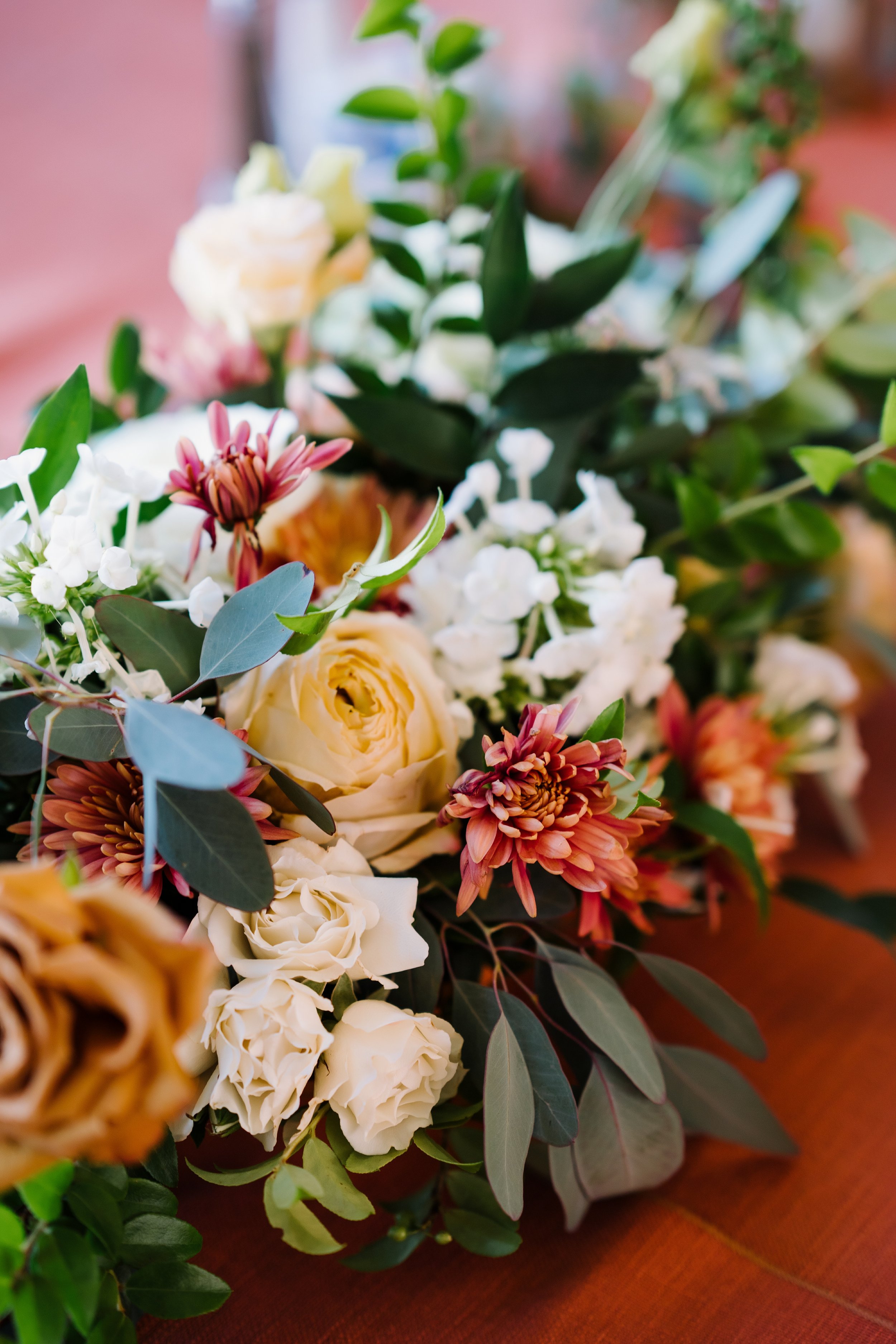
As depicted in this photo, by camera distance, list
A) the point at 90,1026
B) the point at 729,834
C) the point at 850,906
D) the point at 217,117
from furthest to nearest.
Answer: the point at 217,117
the point at 850,906
the point at 729,834
the point at 90,1026

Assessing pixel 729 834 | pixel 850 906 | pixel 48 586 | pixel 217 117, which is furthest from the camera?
pixel 217 117

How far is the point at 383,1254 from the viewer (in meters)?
0.40

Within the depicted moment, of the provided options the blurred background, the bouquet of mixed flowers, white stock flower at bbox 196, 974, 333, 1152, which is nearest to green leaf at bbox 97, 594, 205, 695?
the bouquet of mixed flowers

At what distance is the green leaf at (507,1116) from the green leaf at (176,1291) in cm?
10

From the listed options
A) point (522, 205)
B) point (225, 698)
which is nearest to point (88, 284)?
point (522, 205)

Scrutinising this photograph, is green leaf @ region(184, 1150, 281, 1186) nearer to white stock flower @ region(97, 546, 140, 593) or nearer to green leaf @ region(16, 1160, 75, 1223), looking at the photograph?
green leaf @ region(16, 1160, 75, 1223)

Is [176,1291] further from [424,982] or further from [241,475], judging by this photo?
[241,475]

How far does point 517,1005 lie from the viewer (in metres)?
0.39

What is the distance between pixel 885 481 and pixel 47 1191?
48cm

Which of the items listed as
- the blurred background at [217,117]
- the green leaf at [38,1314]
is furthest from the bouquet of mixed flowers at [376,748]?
the blurred background at [217,117]

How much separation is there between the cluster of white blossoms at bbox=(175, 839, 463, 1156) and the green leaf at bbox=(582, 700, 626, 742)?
9 cm

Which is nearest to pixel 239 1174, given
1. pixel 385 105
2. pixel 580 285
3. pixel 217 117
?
pixel 580 285

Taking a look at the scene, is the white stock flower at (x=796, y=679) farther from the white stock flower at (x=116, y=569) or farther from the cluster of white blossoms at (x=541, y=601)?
the white stock flower at (x=116, y=569)

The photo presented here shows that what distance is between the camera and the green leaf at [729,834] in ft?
1.53
